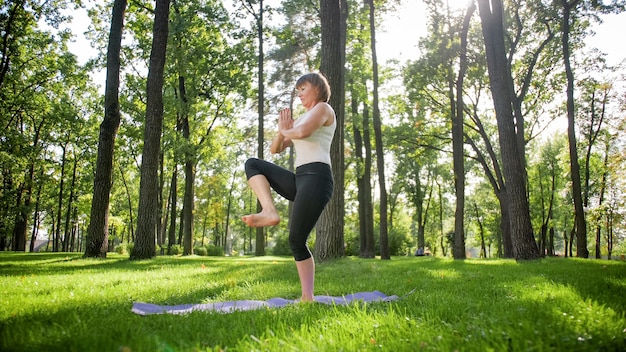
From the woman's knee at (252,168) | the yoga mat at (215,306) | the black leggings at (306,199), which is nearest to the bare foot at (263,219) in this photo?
the black leggings at (306,199)

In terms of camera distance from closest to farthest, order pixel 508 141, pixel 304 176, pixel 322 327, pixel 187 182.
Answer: pixel 322 327, pixel 304 176, pixel 508 141, pixel 187 182

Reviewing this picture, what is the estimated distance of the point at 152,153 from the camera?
11922 mm

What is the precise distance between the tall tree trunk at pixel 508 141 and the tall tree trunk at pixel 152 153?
10200 mm

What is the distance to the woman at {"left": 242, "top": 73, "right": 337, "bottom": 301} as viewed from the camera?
3.49 m

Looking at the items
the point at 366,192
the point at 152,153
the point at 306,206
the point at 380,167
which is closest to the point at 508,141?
the point at 380,167

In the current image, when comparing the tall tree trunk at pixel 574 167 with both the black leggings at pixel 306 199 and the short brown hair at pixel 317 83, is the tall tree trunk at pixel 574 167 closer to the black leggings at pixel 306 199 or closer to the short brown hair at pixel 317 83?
the short brown hair at pixel 317 83

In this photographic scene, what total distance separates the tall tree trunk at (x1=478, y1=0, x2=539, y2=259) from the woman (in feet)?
29.7

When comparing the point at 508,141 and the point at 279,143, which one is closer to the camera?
the point at 279,143

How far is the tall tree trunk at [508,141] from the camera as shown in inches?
424

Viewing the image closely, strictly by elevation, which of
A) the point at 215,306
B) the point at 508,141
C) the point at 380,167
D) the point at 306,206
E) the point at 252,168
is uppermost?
the point at 380,167

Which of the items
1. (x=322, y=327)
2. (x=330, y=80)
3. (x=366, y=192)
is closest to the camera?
(x=322, y=327)

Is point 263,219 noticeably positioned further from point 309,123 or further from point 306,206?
point 309,123

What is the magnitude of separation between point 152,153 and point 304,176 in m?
9.74

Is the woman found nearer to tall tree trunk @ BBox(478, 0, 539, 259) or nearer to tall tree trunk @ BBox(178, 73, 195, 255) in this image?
tall tree trunk @ BBox(478, 0, 539, 259)
